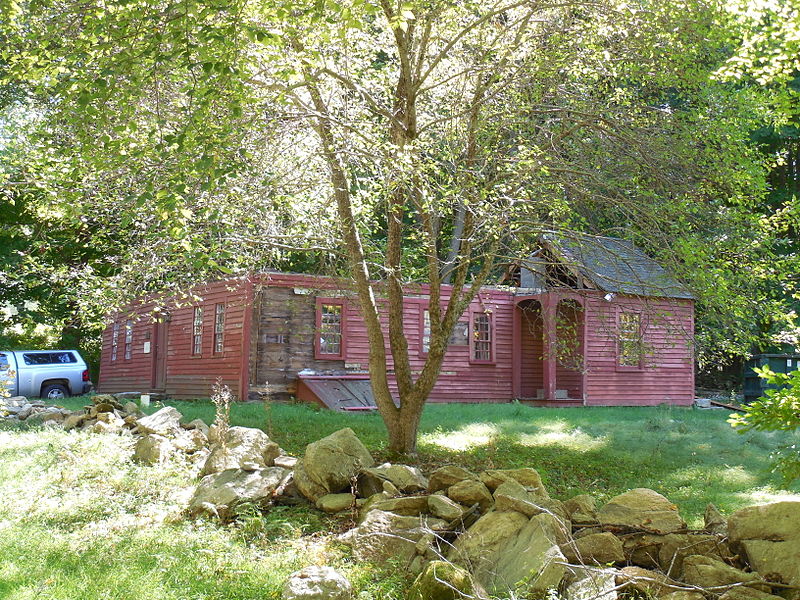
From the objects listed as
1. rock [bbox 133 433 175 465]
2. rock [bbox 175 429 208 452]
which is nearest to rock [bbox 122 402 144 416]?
rock [bbox 175 429 208 452]

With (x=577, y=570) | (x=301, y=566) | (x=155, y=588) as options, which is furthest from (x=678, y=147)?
(x=155, y=588)

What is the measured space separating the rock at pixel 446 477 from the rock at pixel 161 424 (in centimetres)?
455

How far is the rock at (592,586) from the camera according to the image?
4.39 m

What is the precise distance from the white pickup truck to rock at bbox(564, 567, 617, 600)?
20714mm

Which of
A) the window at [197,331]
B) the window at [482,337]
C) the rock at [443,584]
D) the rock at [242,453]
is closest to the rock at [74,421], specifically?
the rock at [242,453]

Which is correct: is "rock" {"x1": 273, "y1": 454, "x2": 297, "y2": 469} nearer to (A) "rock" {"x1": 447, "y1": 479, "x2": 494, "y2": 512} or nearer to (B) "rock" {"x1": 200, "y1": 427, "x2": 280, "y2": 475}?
(B) "rock" {"x1": 200, "y1": 427, "x2": 280, "y2": 475}

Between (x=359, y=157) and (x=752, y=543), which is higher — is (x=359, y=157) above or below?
above

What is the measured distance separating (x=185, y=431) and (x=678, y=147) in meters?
7.39

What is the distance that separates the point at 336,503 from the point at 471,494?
1464 mm

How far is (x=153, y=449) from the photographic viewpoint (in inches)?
352

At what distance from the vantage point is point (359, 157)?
9016 millimetres

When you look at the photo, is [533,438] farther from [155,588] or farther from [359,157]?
[155,588]

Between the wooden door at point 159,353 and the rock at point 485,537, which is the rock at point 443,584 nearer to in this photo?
the rock at point 485,537

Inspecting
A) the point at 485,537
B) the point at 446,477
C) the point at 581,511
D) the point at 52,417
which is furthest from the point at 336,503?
the point at 52,417
